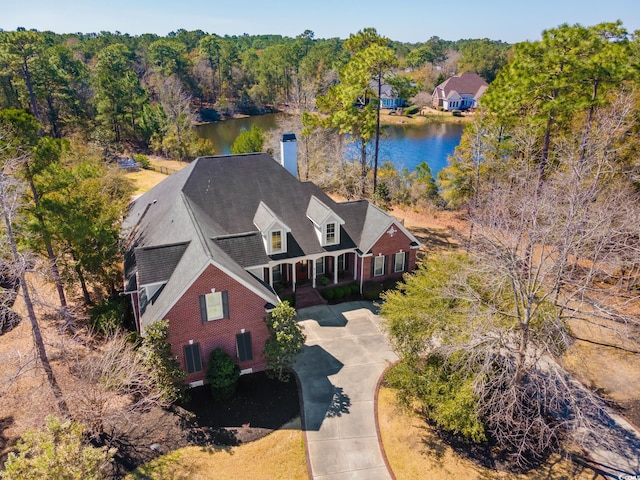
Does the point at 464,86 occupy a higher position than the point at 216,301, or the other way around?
the point at 464,86

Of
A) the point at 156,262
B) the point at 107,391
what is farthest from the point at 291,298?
the point at 107,391

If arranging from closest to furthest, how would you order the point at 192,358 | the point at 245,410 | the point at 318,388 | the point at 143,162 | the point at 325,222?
1. the point at 245,410
2. the point at 192,358
3. the point at 318,388
4. the point at 325,222
5. the point at 143,162

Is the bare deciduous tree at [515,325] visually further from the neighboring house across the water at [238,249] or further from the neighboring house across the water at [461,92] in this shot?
the neighboring house across the water at [461,92]

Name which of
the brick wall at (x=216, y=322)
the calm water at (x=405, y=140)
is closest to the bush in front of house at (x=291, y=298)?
the brick wall at (x=216, y=322)

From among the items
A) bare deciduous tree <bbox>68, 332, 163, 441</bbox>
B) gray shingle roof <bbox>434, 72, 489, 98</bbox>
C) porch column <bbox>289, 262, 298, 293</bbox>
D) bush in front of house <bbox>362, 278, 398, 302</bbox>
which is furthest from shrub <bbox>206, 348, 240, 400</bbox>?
gray shingle roof <bbox>434, 72, 489, 98</bbox>

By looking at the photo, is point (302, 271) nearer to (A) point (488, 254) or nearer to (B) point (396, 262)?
(B) point (396, 262)

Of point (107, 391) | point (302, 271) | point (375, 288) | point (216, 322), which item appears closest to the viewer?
point (107, 391)

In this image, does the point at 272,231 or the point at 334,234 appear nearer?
the point at 272,231
